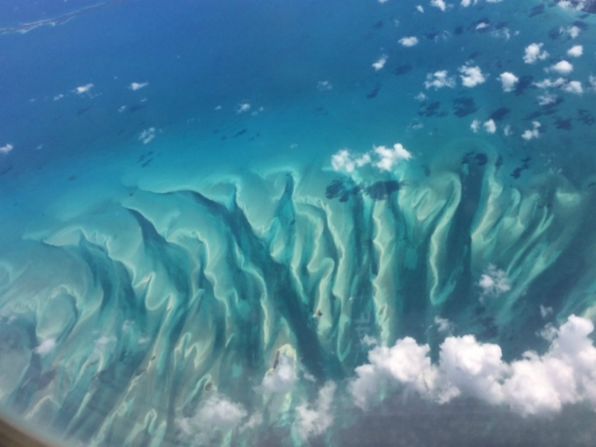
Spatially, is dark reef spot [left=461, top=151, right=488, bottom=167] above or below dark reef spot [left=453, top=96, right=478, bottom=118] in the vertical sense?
below

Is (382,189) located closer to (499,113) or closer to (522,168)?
(522,168)

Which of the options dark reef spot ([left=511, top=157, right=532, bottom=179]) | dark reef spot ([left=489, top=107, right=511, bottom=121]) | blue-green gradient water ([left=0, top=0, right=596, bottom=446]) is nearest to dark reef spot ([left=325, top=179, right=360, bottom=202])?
blue-green gradient water ([left=0, top=0, right=596, bottom=446])

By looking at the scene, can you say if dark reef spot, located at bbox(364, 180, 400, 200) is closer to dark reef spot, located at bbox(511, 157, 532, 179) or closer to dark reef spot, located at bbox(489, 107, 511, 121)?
dark reef spot, located at bbox(511, 157, 532, 179)

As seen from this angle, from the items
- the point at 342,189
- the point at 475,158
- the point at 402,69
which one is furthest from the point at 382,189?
the point at 402,69

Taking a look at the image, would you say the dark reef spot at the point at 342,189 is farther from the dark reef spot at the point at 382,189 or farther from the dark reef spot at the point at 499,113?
the dark reef spot at the point at 499,113

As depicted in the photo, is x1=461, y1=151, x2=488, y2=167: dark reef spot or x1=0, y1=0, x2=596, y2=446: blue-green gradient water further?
x1=461, y1=151, x2=488, y2=167: dark reef spot
